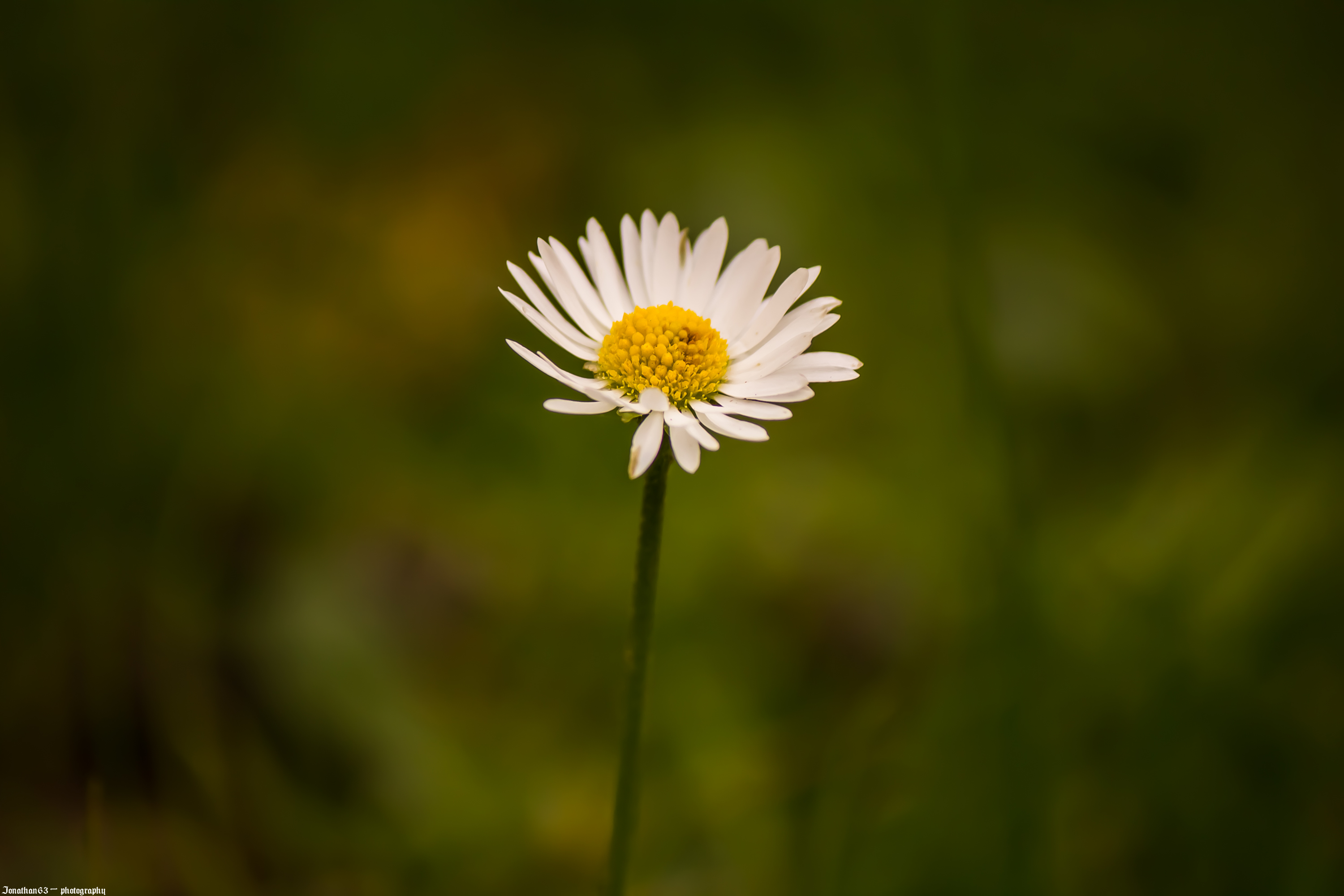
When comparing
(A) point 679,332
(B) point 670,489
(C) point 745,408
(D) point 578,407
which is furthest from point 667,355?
(B) point 670,489

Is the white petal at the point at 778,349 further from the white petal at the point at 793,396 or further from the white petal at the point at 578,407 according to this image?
the white petal at the point at 578,407

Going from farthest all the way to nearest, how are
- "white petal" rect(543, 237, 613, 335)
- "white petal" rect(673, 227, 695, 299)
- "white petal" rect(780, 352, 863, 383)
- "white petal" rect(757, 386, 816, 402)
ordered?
"white petal" rect(673, 227, 695, 299), "white petal" rect(543, 237, 613, 335), "white petal" rect(780, 352, 863, 383), "white petal" rect(757, 386, 816, 402)

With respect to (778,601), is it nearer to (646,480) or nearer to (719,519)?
(719,519)

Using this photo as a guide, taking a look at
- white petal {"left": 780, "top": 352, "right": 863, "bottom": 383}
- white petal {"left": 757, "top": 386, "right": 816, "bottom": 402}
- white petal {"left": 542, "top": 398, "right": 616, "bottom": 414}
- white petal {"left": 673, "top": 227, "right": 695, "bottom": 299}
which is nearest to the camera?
white petal {"left": 542, "top": 398, "right": 616, "bottom": 414}

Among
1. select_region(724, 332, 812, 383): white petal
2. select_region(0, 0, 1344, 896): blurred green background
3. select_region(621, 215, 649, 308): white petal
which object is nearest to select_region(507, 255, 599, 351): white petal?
select_region(621, 215, 649, 308): white petal

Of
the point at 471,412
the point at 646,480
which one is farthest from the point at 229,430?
the point at 646,480

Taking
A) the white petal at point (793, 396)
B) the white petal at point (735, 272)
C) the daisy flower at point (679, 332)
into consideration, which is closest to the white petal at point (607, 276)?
the daisy flower at point (679, 332)

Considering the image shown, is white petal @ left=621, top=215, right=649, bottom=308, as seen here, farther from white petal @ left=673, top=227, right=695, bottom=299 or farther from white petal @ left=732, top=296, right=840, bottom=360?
white petal @ left=732, top=296, right=840, bottom=360
